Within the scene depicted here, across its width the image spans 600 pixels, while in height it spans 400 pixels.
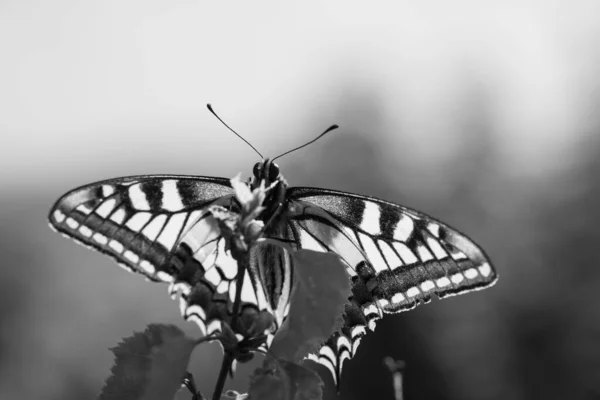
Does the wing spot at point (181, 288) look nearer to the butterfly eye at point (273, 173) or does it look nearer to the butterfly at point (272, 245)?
the butterfly at point (272, 245)

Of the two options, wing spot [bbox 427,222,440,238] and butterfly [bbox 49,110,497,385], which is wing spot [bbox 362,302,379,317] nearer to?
butterfly [bbox 49,110,497,385]

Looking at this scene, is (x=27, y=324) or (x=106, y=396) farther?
(x=27, y=324)

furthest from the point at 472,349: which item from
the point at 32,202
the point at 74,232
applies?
the point at 32,202

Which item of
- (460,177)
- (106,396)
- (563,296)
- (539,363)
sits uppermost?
(460,177)

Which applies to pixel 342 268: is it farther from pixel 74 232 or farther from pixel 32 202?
pixel 32 202

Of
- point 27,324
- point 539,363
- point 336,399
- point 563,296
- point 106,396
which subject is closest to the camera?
point 106,396

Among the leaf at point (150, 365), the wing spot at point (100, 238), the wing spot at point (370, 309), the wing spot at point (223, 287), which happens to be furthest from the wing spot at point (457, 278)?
the wing spot at point (100, 238)
